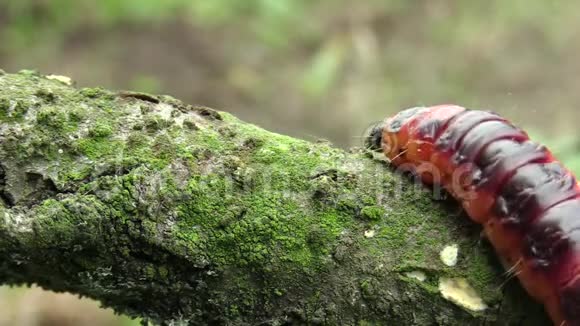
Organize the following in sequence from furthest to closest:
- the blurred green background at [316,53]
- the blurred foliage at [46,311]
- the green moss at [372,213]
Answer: the blurred green background at [316,53] < the blurred foliage at [46,311] < the green moss at [372,213]

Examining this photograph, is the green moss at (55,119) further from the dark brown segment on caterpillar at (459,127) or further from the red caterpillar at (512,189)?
the dark brown segment on caterpillar at (459,127)

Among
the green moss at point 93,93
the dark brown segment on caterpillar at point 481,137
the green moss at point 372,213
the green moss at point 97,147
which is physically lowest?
the green moss at point 97,147

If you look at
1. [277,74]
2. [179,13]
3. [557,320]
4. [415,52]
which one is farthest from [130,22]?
[557,320]

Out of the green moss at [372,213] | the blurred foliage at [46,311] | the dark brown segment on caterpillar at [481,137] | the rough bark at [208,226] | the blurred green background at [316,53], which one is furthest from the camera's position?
the blurred green background at [316,53]

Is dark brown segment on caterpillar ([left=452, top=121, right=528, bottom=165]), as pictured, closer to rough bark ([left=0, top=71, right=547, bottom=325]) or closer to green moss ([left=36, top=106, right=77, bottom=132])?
rough bark ([left=0, top=71, right=547, bottom=325])

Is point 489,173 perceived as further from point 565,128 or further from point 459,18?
point 459,18

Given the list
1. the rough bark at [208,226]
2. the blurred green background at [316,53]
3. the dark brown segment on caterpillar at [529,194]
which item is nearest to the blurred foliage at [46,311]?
the blurred green background at [316,53]

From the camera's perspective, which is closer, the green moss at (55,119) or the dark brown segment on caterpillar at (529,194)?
the green moss at (55,119)

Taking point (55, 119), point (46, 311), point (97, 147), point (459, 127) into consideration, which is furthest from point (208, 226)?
point (46, 311)
